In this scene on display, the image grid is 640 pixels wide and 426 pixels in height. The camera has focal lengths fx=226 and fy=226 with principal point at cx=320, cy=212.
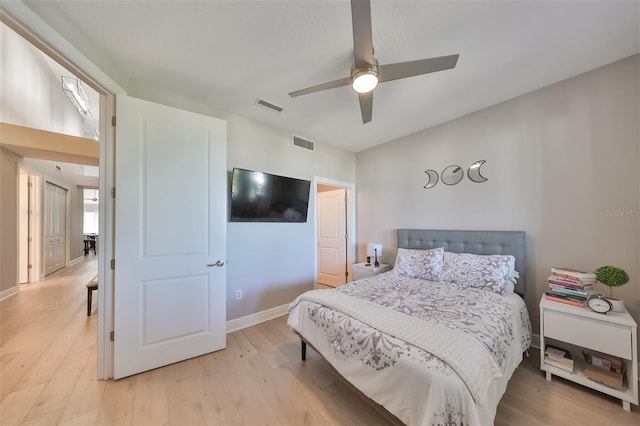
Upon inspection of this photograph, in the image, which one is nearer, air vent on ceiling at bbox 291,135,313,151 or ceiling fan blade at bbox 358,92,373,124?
ceiling fan blade at bbox 358,92,373,124

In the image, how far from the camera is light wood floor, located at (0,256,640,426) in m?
1.57

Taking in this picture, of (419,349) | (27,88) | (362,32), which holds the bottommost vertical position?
(419,349)

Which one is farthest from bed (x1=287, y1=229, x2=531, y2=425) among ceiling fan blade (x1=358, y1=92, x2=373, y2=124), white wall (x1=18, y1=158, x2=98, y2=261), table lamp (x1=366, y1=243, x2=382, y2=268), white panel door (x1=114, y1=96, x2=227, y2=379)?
white wall (x1=18, y1=158, x2=98, y2=261)

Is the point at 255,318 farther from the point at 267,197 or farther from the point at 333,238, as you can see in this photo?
the point at 333,238

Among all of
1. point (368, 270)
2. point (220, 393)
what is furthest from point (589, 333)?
point (220, 393)

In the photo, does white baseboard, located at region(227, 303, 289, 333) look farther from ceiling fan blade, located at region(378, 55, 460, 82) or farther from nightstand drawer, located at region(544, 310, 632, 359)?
ceiling fan blade, located at region(378, 55, 460, 82)

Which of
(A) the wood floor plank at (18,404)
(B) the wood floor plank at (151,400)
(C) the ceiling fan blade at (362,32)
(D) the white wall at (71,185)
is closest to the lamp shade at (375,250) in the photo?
(C) the ceiling fan blade at (362,32)

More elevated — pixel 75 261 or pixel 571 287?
pixel 571 287

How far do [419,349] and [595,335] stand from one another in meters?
1.63

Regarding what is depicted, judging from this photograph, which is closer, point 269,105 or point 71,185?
point 269,105

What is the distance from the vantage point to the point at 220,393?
182 cm

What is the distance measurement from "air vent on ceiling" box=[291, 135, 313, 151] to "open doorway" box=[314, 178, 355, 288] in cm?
73

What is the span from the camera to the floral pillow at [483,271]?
92.1 inches

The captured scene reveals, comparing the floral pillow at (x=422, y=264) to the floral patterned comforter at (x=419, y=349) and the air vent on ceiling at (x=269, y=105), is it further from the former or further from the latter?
the air vent on ceiling at (x=269, y=105)
